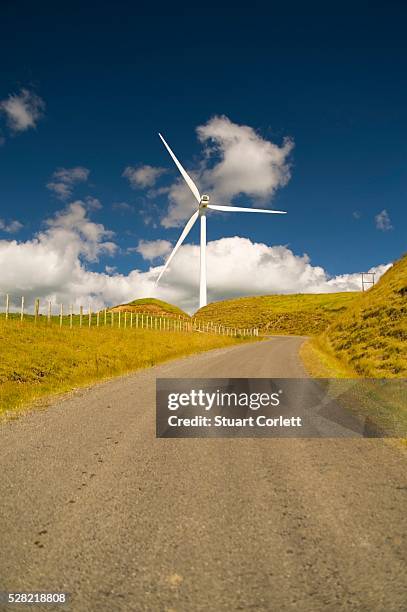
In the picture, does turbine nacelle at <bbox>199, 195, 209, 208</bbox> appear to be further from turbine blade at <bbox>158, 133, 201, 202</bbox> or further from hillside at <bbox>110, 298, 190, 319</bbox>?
hillside at <bbox>110, 298, 190, 319</bbox>

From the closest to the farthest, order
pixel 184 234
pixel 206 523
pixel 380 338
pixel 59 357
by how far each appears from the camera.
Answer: pixel 206 523 < pixel 59 357 < pixel 380 338 < pixel 184 234

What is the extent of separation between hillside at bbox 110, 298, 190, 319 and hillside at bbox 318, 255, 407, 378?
Answer: 87.0 metres

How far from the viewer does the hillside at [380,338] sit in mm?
18250

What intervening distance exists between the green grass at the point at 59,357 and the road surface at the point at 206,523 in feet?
22.3

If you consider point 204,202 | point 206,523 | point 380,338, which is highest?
point 204,202

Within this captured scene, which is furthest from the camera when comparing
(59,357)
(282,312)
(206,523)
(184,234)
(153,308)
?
(282,312)

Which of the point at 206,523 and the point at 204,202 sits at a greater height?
the point at 204,202

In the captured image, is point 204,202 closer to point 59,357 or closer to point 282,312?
point 282,312

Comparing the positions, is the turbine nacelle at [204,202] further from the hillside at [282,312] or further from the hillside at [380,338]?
the hillside at [380,338]

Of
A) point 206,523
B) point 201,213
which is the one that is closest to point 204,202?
point 201,213

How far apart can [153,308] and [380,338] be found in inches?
4359

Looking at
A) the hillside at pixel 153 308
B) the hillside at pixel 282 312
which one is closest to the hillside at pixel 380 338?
the hillside at pixel 282 312

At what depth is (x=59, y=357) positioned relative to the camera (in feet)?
68.5

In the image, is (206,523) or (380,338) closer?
(206,523)
